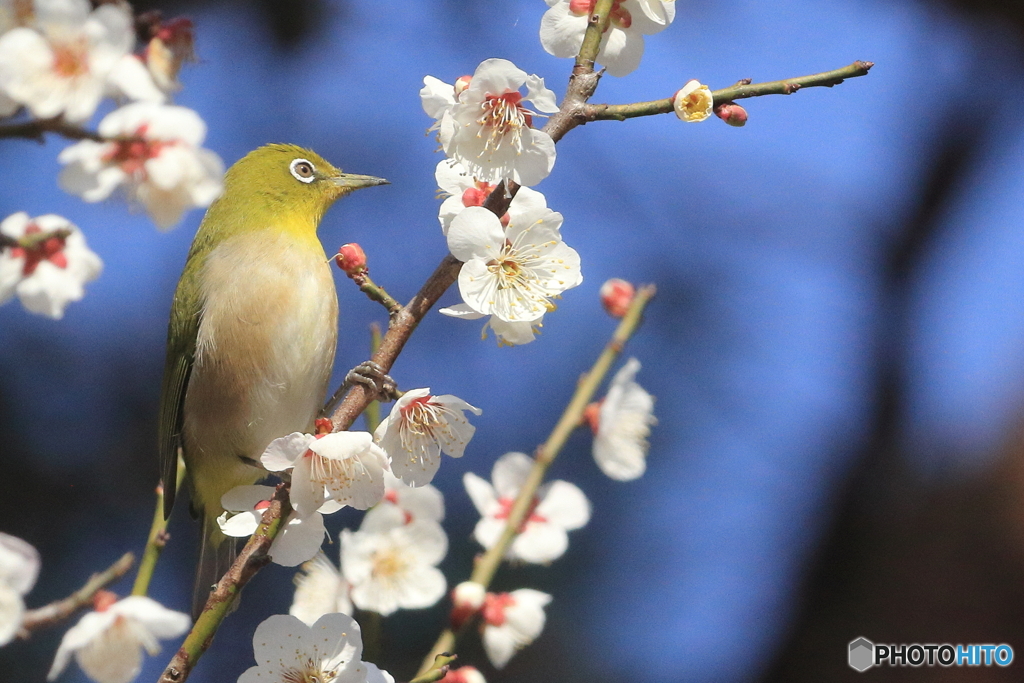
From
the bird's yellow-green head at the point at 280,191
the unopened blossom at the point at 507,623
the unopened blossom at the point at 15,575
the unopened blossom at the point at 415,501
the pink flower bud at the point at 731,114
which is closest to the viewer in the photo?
the unopened blossom at the point at 15,575

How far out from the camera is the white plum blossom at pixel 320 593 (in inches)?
91.2

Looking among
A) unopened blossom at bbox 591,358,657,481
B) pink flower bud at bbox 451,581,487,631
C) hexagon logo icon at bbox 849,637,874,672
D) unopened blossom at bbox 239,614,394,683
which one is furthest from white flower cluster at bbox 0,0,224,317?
hexagon logo icon at bbox 849,637,874,672

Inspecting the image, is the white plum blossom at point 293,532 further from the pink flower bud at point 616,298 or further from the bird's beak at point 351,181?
the bird's beak at point 351,181

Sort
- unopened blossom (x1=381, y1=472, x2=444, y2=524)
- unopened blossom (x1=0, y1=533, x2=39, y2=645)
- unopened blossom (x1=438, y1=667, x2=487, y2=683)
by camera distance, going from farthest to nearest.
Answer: unopened blossom (x1=381, y1=472, x2=444, y2=524) < unopened blossom (x1=438, y1=667, x2=487, y2=683) < unopened blossom (x1=0, y1=533, x2=39, y2=645)

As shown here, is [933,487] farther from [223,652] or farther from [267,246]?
[223,652]

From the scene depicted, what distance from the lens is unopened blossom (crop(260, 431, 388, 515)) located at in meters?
1.56

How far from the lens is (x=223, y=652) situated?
21.6 feet

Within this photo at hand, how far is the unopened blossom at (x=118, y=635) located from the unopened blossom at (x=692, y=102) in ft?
3.94

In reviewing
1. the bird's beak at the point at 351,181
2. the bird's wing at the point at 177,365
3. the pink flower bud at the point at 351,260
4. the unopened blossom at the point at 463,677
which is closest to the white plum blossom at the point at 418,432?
the pink flower bud at the point at 351,260

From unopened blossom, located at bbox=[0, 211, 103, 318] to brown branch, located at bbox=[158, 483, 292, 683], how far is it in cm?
56

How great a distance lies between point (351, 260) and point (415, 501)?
90 centimetres

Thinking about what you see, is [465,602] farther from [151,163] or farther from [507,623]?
[151,163]

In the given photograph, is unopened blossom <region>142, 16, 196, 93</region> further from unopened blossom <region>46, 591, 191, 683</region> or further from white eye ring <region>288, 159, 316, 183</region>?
white eye ring <region>288, 159, 316, 183</region>

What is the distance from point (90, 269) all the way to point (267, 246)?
5.08ft
